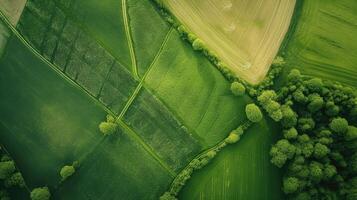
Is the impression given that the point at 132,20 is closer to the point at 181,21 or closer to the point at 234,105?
the point at 181,21

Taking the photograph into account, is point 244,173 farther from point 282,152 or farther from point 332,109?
point 332,109

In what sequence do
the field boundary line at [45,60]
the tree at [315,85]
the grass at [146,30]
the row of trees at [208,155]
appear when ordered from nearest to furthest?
the row of trees at [208,155]
the tree at [315,85]
the field boundary line at [45,60]
the grass at [146,30]

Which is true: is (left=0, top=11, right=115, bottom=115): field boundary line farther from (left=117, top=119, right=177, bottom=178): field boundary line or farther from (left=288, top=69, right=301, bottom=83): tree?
(left=288, top=69, right=301, bottom=83): tree

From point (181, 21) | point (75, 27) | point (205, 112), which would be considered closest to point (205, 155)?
point (205, 112)

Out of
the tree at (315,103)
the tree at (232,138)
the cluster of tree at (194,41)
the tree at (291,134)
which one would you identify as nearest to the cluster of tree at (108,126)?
the cluster of tree at (194,41)

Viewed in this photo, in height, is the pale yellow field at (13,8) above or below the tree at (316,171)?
below

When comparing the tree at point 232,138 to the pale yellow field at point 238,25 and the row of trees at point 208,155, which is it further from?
the pale yellow field at point 238,25
